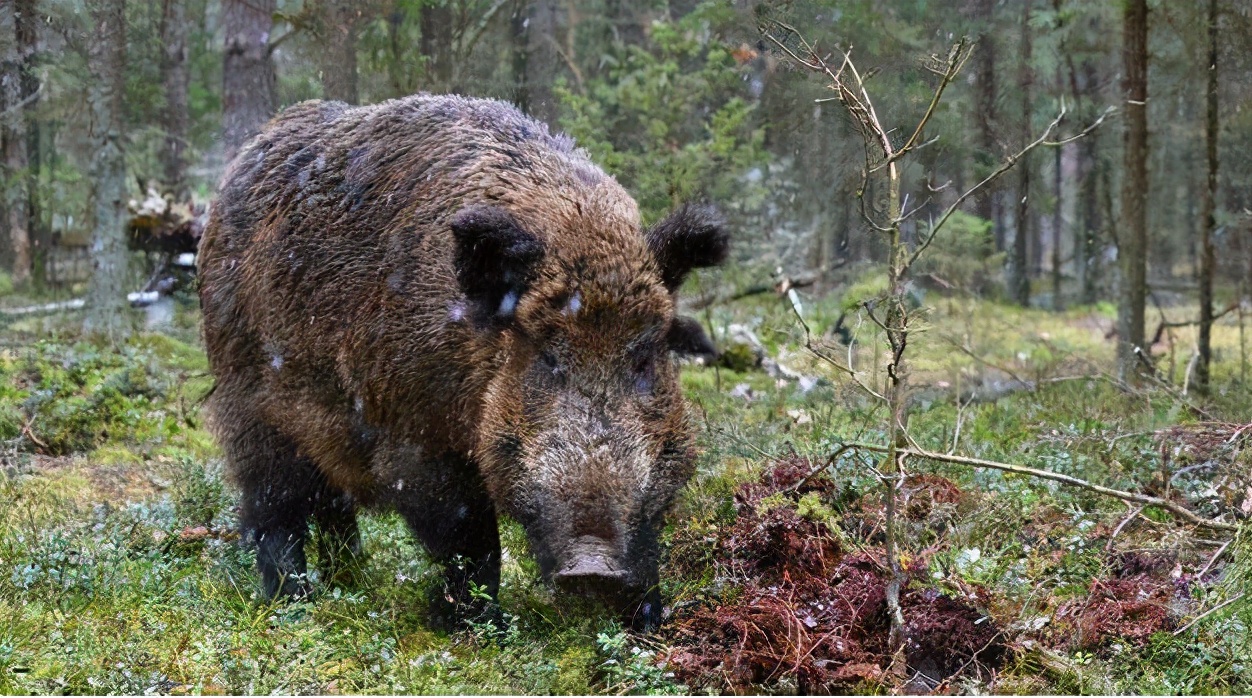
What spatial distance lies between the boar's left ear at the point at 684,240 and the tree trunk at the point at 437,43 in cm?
183

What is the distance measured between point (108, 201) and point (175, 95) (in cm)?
157

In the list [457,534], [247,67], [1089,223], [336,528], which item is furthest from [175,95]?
[1089,223]

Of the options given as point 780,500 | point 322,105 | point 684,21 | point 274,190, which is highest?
point 684,21

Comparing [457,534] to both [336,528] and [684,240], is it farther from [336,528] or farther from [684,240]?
[684,240]

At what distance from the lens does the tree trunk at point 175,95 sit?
756cm

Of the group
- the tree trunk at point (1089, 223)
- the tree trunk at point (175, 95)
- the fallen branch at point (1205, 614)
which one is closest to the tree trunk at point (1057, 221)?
the tree trunk at point (1089, 223)

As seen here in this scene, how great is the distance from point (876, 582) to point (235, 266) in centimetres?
360

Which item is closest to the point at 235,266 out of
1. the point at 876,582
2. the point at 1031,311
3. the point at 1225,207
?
the point at 876,582

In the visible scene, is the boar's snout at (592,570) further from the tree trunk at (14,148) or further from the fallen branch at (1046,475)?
the tree trunk at (14,148)

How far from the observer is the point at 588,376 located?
4.30m

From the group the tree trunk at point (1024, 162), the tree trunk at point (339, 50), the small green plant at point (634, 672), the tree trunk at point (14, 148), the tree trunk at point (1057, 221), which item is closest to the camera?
the small green plant at point (634, 672)

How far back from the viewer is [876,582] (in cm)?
426

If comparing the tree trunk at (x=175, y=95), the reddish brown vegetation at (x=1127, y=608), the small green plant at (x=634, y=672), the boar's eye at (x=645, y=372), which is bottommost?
the small green plant at (x=634, y=672)

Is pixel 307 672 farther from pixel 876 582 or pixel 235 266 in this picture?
pixel 235 266
